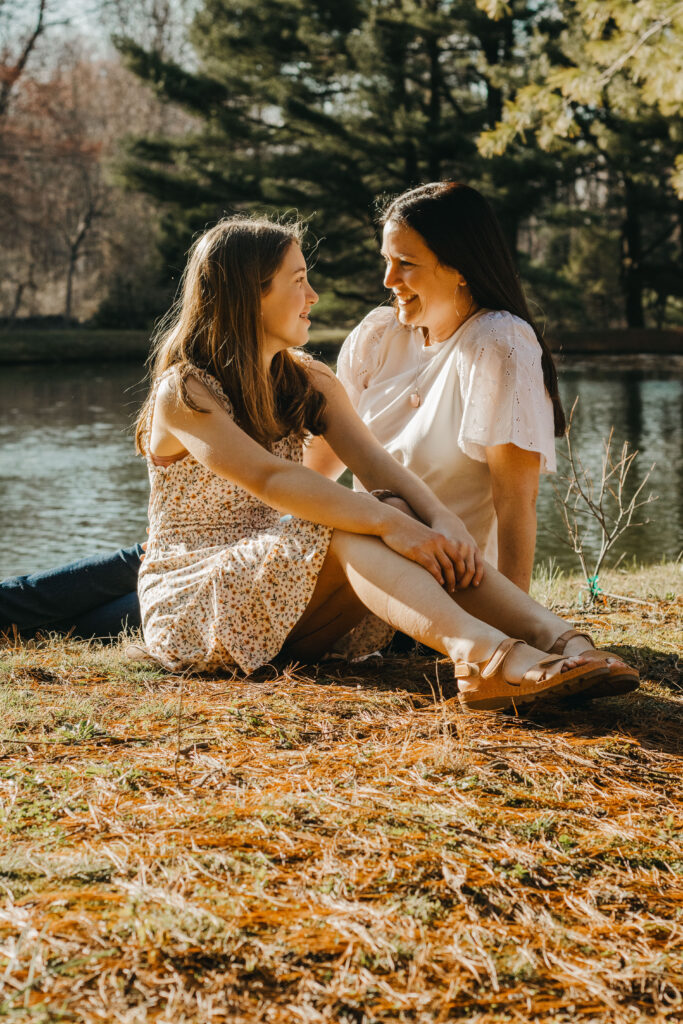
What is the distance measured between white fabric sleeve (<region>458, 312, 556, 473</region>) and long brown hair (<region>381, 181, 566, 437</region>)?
0.11 metres

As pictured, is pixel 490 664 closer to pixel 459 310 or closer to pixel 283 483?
pixel 283 483

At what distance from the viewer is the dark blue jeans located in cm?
343

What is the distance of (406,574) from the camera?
2.34 meters

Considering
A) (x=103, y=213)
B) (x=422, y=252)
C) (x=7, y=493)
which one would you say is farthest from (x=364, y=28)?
(x=422, y=252)

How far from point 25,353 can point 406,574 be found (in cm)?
2176

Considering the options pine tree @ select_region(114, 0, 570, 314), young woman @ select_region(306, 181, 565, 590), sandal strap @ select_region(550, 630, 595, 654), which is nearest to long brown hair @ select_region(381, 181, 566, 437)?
young woman @ select_region(306, 181, 565, 590)

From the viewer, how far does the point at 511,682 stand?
7.11ft

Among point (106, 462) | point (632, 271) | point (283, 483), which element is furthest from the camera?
point (632, 271)

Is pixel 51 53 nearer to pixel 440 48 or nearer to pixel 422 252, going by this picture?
pixel 440 48

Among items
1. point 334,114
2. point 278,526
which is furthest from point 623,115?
point 278,526

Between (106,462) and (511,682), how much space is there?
8.80 meters

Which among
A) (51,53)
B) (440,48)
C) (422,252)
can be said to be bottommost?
(422,252)

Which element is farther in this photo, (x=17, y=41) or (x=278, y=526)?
(x=17, y=41)

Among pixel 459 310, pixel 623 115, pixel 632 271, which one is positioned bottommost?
pixel 459 310
